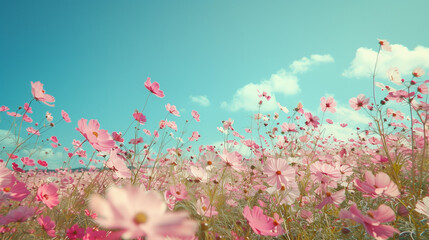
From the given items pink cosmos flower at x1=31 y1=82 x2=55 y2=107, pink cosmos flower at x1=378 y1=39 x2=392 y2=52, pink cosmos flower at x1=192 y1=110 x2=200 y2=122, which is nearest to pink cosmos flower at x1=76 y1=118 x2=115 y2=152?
pink cosmos flower at x1=31 y1=82 x2=55 y2=107

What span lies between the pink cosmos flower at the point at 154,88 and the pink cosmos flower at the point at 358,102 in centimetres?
137

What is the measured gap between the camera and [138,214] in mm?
263

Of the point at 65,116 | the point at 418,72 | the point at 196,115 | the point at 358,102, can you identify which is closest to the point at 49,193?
the point at 65,116

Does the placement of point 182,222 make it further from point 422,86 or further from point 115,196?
point 422,86

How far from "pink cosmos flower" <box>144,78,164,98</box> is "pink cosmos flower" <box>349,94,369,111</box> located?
137 centimetres

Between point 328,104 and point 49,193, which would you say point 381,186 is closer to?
point 49,193

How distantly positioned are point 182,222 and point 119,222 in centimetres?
7

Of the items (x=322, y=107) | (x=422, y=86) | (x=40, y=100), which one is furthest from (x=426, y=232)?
(x=40, y=100)

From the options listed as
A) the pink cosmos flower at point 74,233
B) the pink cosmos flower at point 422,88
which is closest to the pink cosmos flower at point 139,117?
the pink cosmos flower at point 74,233

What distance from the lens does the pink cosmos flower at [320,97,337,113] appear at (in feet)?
6.08

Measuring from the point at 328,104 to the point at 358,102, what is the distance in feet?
0.84

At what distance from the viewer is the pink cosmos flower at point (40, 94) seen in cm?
118

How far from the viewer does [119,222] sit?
0.24m

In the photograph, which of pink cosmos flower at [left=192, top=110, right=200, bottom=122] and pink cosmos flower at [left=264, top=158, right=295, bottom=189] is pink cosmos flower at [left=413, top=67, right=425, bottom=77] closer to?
pink cosmos flower at [left=264, top=158, right=295, bottom=189]
